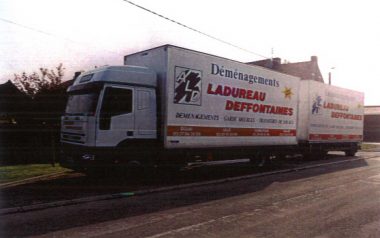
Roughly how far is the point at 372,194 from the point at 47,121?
16819 millimetres

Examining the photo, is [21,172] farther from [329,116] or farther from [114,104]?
[329,116]

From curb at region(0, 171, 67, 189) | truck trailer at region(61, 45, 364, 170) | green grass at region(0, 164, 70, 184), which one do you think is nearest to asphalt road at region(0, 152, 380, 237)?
truck trailer at region(61, 45, 364, 170)

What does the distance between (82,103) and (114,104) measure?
1.06 metres

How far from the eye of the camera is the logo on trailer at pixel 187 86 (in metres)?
11.4

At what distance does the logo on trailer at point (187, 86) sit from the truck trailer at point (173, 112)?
32 millimetres

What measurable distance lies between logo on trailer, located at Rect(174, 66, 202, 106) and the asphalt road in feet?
9.52

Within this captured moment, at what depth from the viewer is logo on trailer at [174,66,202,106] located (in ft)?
37.4

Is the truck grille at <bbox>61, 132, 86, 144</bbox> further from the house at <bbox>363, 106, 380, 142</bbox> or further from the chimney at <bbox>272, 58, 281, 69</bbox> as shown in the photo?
→ the house at <bbox>363, 106, 380, 142</bbox>

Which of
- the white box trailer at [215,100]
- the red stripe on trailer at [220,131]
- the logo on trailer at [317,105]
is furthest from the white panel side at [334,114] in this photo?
the red stripe on trailer at [220,131]

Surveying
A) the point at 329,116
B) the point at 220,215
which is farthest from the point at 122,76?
the point at 329,116

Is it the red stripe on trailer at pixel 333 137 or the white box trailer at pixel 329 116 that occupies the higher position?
the white box trailer at pixel 329 116

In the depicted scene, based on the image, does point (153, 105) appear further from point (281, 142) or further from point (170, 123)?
point (281, 142)

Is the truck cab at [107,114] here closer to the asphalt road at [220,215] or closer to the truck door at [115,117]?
the truck door at [115,117]

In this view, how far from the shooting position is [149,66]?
1195 cm
